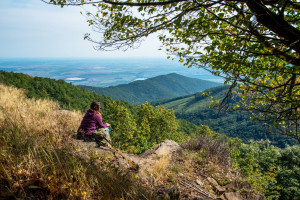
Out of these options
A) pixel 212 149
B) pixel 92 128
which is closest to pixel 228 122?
pixel 212 149

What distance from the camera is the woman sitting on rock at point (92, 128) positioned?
492 centimetres

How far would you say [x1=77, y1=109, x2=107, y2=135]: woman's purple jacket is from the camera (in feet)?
16.7

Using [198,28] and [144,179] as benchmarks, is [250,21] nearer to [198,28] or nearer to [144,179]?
[198,28]

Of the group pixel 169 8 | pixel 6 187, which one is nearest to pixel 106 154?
pixel 6 187

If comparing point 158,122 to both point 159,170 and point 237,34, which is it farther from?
point 237,34

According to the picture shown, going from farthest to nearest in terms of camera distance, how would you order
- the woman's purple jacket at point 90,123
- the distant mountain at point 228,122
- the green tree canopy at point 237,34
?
the distant mountain at point 228,122
the woman's purple jacket at point 90,123
the green tree canopy at point 237,34

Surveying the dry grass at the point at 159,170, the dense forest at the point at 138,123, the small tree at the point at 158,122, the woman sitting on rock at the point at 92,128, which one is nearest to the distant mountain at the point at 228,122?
the dense forest at the point at 138,123

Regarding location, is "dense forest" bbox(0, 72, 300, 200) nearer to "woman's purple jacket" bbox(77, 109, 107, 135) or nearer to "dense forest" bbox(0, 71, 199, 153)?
"dense forest" bbox(0, 71, 199, 153)

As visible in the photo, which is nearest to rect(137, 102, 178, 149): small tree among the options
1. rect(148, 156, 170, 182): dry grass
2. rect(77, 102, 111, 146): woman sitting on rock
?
rect(77, 102, 111, 146): woman sitting on rock

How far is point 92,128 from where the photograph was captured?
5238 millimetres

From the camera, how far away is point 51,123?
15.6 feet

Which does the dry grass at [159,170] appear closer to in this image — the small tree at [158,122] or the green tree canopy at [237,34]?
the green tree canopy at [237,34]

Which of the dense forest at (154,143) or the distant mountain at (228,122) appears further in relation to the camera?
the distant mountain at (228,122)

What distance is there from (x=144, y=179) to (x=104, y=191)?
1423 millimetres
